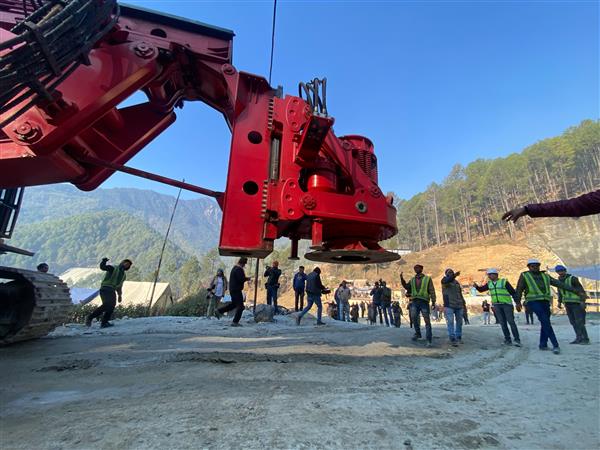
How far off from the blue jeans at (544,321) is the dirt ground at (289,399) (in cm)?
89

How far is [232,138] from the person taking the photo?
3.72 metres

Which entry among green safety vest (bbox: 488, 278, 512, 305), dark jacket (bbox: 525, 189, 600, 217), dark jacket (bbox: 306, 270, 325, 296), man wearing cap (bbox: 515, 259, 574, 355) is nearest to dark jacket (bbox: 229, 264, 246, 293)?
dark jacket (bbox: 306, 270, 325, 296)

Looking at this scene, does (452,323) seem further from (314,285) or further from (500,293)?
(314,285)

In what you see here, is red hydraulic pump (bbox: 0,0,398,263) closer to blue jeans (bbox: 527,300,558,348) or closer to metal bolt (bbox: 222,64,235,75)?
metal bolt (bbox: 222,64,235,75)

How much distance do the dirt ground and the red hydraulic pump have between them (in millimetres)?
1471

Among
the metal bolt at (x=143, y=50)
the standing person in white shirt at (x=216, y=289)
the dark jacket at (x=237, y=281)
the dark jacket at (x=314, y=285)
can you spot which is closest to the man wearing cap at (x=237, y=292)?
the dark jacket at (x=237, y=281)

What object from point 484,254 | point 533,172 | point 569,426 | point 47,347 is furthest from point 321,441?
point 533,172

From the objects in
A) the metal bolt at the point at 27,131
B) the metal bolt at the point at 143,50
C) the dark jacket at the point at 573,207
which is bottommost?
the dark jacket at the point at 573,207

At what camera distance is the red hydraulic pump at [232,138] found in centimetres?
319

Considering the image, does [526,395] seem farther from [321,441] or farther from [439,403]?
[321,441]

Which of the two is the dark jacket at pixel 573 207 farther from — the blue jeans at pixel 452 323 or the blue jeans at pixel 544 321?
the blue jeans at pixel 544 321

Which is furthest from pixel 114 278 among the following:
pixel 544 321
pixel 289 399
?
pixel 544 321

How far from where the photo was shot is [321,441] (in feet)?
Answer: 6.52

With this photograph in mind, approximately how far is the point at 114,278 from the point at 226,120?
6048 millimetres
